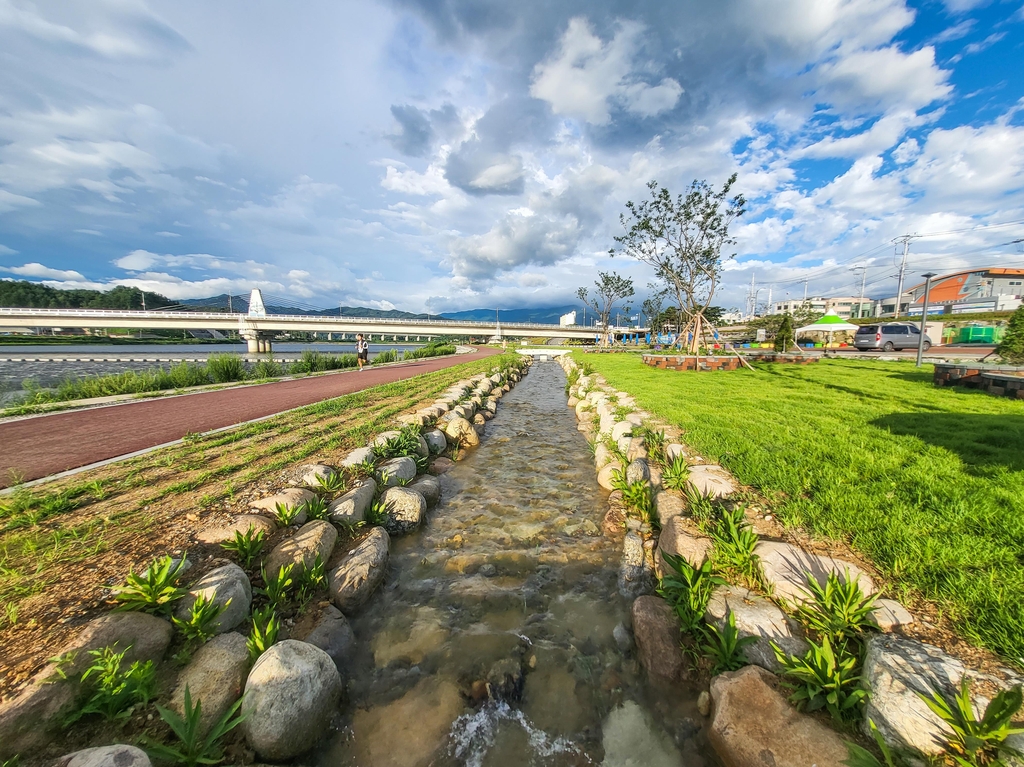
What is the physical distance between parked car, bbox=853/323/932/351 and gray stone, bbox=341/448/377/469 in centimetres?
3449

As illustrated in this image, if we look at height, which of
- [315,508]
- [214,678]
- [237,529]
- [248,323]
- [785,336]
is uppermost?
[248,323]

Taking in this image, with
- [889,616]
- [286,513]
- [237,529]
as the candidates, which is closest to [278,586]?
[237,529]

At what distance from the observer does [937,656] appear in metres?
2.02

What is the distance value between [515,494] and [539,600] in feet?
7.94

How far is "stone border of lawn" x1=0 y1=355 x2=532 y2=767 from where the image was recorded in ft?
6.24

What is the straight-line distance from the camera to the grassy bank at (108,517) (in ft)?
7.82

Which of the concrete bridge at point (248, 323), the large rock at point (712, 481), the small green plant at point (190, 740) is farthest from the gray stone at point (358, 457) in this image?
the concrete bridge at point (248, 323)

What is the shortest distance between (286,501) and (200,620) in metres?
1.53

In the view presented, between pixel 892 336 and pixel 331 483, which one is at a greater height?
pixel 892 336

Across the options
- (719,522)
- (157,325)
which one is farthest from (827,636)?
(157,325)

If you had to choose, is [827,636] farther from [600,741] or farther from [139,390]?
[139,390]

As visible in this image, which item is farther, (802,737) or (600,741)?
(600,741)

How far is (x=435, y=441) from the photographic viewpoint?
7410mm

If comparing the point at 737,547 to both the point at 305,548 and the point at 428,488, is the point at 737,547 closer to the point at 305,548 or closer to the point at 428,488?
the point at 305,548
